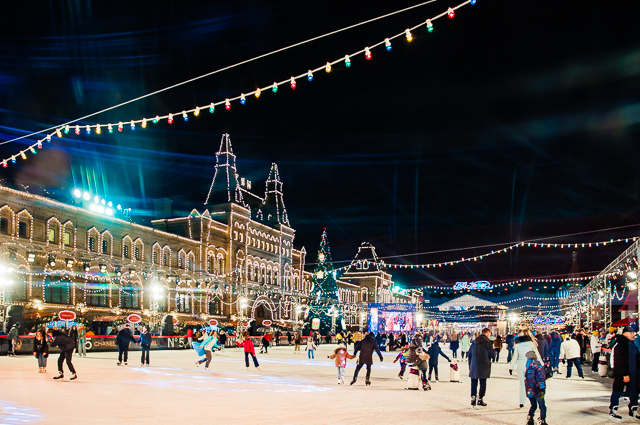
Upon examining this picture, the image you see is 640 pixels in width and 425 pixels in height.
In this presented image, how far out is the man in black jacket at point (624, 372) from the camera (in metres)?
10.2

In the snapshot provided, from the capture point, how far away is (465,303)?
108 meters

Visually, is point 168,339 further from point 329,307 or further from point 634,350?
point 634,350

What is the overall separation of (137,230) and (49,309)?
12.4 m

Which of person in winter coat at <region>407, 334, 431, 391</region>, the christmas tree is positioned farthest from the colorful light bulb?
the christmas tree

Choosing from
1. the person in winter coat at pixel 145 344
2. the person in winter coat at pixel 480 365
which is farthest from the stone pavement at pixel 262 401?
the person in winter coat at pixel 145 344

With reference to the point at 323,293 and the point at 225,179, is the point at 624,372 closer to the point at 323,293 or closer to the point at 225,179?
the point at 323,293

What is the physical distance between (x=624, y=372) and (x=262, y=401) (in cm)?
635

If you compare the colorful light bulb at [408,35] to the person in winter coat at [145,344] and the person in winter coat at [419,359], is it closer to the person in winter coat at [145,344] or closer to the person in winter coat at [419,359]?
the person in winter coat at [419,359]

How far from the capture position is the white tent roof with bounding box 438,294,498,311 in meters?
103

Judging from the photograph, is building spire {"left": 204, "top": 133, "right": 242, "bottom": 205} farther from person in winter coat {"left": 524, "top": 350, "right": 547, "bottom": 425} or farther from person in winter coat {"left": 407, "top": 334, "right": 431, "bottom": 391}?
person in winter coat {"left": 524, "top": 350, "right": 547, "bottom": 425}

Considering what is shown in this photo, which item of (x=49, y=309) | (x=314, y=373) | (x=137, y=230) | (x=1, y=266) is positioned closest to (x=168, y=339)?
(x=49, y=309)

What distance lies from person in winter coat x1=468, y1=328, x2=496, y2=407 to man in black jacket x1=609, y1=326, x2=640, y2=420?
2044mm

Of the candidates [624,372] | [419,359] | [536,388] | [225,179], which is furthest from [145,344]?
[225,179]

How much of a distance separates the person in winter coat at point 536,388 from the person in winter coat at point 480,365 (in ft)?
5.92
